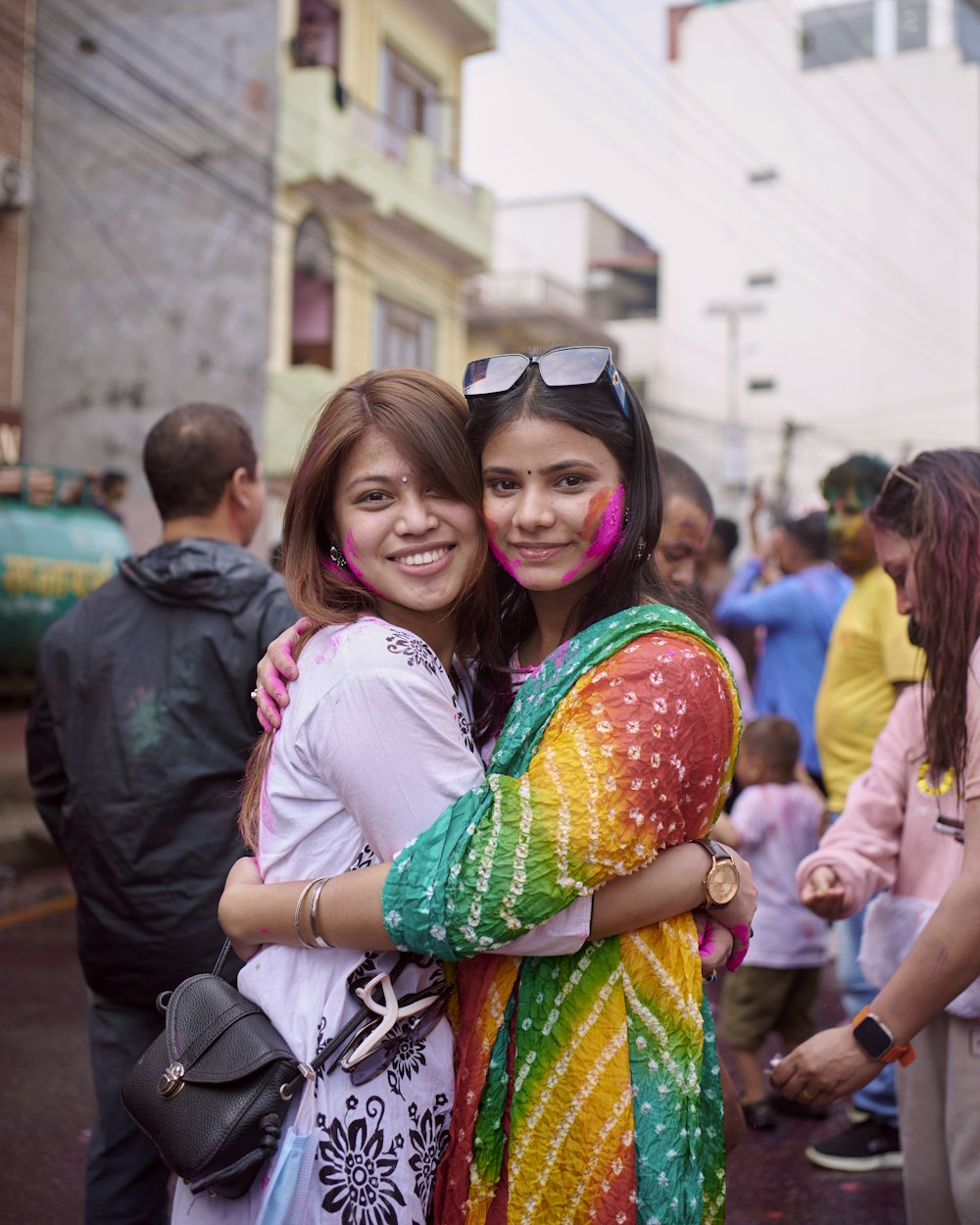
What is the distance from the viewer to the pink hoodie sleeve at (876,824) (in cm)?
260

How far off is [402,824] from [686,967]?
466mm

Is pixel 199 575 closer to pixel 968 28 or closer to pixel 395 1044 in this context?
pixel 395 1044

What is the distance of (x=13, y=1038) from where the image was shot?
483 centimetres

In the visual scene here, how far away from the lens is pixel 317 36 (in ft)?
51.0

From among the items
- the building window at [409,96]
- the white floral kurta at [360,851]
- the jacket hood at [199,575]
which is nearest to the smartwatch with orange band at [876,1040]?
the white floral kurta at [360,851]

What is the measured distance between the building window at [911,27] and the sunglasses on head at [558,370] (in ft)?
137

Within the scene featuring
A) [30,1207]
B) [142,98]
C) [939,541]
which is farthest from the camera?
[142,98]

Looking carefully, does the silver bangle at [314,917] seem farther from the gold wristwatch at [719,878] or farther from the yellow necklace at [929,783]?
the yellow necklace at [929,783]

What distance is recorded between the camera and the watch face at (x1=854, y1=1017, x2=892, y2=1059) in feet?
7.00

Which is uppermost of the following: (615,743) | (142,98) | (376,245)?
(142,98)

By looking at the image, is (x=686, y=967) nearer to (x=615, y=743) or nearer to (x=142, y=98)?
(x=615, y=743)

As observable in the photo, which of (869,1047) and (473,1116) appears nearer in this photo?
(473,1116)

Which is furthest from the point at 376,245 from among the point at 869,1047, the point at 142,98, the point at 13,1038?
the point at 869,1047

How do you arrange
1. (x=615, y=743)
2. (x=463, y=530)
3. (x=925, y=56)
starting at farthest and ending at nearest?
(x=925, y=56) → (x=463, y=530) → (x=615, y=743)
